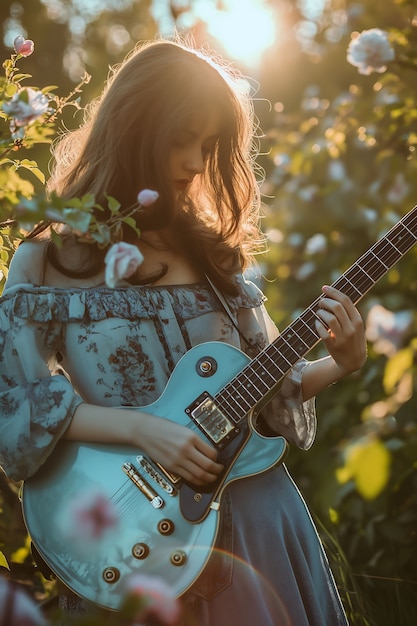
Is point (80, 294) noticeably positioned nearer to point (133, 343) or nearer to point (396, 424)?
point (133, 343)

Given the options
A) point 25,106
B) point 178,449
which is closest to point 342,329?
point 178,449

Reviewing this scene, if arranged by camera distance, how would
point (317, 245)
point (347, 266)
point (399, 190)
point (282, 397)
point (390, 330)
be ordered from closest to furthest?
point (282, 397) → point (390, 330) → point (399, 190) → point (347, 266) → point (317, 245)

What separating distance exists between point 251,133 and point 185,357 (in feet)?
2.49

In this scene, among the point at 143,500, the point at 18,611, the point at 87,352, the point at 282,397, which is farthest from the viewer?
the point at 282,397

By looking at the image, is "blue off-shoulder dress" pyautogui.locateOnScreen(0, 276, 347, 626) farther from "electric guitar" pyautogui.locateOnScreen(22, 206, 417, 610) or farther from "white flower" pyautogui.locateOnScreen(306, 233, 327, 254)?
"white flower" pyautogui.locateOnScreen(306, 233, 327, 254)

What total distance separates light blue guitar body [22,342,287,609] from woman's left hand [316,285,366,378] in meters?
0.23

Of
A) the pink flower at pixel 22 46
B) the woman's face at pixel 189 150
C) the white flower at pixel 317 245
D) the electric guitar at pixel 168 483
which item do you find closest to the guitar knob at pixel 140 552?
the electric guitar at pixel 168 483

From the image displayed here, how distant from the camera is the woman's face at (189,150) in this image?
191cm

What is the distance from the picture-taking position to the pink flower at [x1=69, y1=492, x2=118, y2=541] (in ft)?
5.30

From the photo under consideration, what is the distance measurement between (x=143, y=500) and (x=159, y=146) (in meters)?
0.79

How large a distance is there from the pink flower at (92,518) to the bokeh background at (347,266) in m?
0.49

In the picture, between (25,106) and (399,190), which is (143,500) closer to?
(25,106)

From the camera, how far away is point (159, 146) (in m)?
1.90

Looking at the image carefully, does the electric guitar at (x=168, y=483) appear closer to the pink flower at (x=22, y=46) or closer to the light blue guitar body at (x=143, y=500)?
the light blue guitar body at (x=143, y=500)
